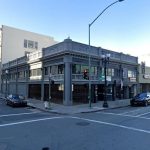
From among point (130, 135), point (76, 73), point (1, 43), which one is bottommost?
point (130, 135)

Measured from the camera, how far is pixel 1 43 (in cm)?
4919

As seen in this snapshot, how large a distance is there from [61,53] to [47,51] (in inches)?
196

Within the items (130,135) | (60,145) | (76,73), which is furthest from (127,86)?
(60,145)

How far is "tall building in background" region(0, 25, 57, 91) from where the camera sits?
49678 mm

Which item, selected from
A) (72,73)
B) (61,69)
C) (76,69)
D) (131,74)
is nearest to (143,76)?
(131,74)

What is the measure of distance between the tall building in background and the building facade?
31.2 feet

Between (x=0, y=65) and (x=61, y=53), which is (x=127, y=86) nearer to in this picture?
(x=61, y=53)

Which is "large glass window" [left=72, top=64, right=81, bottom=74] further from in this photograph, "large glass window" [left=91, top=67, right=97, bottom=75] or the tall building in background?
the tall building in background

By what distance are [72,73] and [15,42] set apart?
1170 inches

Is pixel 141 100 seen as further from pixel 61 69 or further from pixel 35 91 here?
pixel 35 91

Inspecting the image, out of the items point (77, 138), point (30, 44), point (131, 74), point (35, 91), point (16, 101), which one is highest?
point (30, 44)

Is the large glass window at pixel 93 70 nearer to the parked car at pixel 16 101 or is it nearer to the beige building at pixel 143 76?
the parked car at pixel 16 101

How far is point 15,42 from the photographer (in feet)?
168

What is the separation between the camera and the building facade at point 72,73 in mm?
26016
